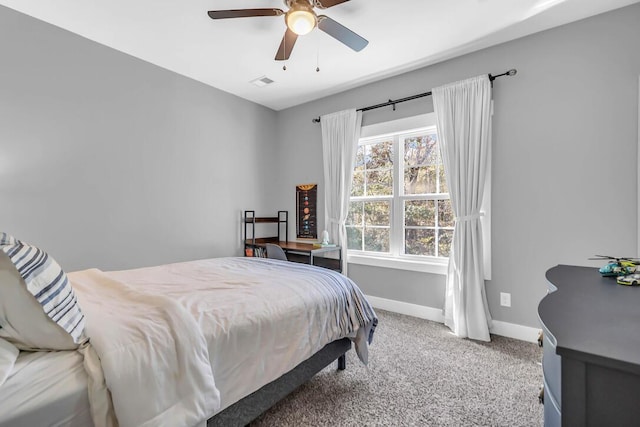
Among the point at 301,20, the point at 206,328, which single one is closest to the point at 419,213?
the point at 301,20

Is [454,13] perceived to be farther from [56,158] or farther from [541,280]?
[56,158]

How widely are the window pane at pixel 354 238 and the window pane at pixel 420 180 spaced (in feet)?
2.70

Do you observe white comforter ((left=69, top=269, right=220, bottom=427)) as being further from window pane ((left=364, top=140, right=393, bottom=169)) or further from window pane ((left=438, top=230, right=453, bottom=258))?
window pane ((left=364, top=140, right=393, bottom=169))

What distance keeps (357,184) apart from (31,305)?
3333mm

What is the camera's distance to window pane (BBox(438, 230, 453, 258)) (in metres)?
3.12

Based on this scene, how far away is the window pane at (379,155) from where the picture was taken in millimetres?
3572

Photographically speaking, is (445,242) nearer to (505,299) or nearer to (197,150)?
(505,299)

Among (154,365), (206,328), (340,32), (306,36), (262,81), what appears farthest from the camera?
(262,81)

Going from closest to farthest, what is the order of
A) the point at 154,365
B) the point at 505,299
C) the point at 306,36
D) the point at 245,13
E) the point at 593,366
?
1. the point at 593,366
2. the point at 154,365
3. the point at 245,13
4. the point at 306,36
5. the point at 505,299

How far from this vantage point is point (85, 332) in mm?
1026

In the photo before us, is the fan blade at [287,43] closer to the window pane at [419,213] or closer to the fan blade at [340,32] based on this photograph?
the fan blade at [340,32]

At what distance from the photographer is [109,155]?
2875 millimetres

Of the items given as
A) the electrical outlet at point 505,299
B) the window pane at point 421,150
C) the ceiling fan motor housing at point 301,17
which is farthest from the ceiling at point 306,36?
the electrical outlet at point 505,299

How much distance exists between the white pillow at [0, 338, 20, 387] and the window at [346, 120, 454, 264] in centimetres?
317
